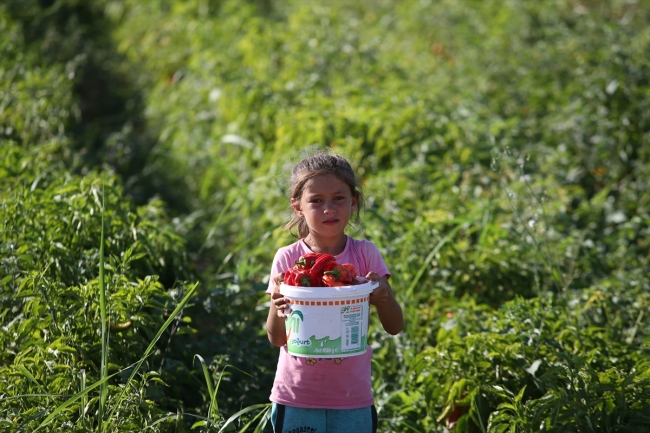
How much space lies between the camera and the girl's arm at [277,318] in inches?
96.6

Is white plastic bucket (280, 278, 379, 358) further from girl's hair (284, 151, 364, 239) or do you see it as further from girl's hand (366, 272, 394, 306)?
girl's hair (284, 151, 364, 239)

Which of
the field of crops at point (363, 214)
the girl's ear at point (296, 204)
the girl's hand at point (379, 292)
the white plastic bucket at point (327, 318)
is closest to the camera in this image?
the white plastic bucket at point (327, 318)

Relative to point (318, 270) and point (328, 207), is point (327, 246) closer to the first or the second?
point (328, 207)

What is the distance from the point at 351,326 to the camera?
2.41 meters

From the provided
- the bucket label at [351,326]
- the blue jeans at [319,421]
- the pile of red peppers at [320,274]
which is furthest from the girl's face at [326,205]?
the blue jeans at [319,421]

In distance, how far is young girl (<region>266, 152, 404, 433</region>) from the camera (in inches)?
99.3

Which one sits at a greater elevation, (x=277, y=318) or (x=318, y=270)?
(x=318, y=270)

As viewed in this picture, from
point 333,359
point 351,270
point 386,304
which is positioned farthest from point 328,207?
point 333,359

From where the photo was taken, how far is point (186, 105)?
6988 millimetres

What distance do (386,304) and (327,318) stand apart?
248 millimetres

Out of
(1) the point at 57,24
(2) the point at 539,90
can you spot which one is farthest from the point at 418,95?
(1) the point at 57,24

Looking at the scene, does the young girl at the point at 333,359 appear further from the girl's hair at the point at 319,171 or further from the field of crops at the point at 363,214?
the field of crops at the point at 363,214

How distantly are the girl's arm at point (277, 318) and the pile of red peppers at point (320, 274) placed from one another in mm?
73

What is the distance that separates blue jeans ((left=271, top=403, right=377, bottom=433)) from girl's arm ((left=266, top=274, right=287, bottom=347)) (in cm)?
22
